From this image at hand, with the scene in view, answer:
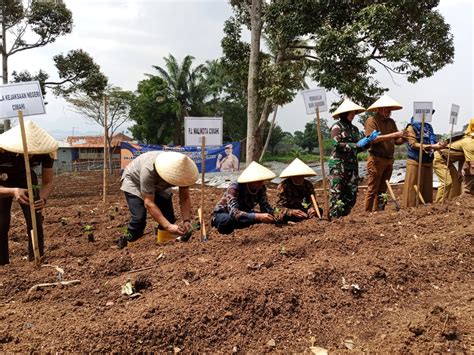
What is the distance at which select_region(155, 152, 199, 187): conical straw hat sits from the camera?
11.8 feet

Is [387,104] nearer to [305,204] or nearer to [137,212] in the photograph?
[305,204]

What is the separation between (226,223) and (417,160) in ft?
8.94

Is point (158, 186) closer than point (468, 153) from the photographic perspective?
Yes

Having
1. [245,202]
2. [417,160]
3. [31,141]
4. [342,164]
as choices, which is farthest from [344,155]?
[31,141]

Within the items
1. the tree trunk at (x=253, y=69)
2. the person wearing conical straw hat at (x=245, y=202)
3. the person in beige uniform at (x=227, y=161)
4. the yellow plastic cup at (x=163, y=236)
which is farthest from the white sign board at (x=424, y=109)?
the person in beige uniform at (x=227, y=161)

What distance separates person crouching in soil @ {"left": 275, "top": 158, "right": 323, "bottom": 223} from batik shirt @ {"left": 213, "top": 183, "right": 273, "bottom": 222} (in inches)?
8.0

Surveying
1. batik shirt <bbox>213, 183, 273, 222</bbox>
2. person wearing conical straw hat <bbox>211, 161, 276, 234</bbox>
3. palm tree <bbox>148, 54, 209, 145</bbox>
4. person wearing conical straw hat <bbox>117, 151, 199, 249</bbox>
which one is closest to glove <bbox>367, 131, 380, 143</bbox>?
person wearing conical straw hat <bbox>211, 161, 276, 234</bbox>

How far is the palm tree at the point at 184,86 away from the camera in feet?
99.2

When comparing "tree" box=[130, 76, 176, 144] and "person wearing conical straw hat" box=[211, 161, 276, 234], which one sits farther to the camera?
"tree" box=[130, 76, 176, 144]

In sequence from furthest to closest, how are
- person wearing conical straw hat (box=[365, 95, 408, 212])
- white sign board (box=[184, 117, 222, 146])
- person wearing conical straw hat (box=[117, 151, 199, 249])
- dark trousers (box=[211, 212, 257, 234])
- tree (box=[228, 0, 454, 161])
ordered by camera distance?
tree (box=[228, 0, 454, 161]) < person wearing conical straw hat (box=[365, 95, 408, 212]) < white sign board (box=[184, 117, 222, 146]) < dark trousers (box=[211, 212, 257, 234]) < person wearing conical straw hat (box=[117, 151, 199, 249])

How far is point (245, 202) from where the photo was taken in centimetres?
434

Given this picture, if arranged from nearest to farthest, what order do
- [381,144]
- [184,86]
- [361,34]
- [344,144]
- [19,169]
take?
[19,169]
[344,144]
[381,144]
[361,34]
[184,86]

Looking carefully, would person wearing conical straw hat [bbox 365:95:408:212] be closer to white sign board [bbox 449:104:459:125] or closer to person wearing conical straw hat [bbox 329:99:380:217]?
person wearing conical straw hat [bbox 329:99:380:217]

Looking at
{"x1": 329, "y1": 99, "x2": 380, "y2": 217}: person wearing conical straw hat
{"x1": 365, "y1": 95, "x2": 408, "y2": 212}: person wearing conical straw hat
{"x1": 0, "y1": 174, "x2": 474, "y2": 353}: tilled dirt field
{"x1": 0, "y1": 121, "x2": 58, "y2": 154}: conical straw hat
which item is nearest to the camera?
{"x1": 0, "y1": 174, "x2": 474, "y2": 353}: tilled dirt field
